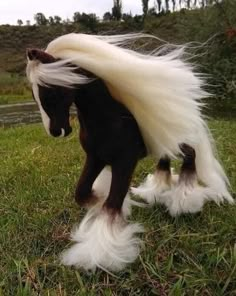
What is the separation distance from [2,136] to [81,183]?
175 inches

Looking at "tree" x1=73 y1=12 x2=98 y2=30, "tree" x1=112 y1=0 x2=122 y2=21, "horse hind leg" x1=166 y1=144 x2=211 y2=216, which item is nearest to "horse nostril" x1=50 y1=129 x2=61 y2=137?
"horse hind leg" x1=166 y1=144 x2=211 y2=216

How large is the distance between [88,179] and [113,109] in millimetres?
359

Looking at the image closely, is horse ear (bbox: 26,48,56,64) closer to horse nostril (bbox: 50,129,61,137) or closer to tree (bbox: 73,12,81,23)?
horse nostril (bbox: 50,129,61,137)

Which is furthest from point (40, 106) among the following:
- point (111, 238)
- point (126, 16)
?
point (126, 16)

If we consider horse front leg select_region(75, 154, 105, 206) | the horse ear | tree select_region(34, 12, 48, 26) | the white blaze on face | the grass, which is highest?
the horse ear

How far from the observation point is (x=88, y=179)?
6.59 feet

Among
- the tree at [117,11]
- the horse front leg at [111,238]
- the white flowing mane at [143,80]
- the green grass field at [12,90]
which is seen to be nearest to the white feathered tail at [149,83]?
the white flowing mane at [143,80]

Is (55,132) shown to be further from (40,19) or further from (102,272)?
(40,19)

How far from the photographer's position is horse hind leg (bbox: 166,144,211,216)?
86.2 inches

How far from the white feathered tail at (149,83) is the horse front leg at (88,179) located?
0.75 feet

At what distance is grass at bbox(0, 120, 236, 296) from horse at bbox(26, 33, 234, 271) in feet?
0.25

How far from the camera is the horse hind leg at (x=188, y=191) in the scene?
219cm

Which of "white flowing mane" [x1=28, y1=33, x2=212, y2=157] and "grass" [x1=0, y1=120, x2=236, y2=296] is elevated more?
"white flowing mane" [x1=28, y1=33, x2=212, y2=157]

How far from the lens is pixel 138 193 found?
2521mm
